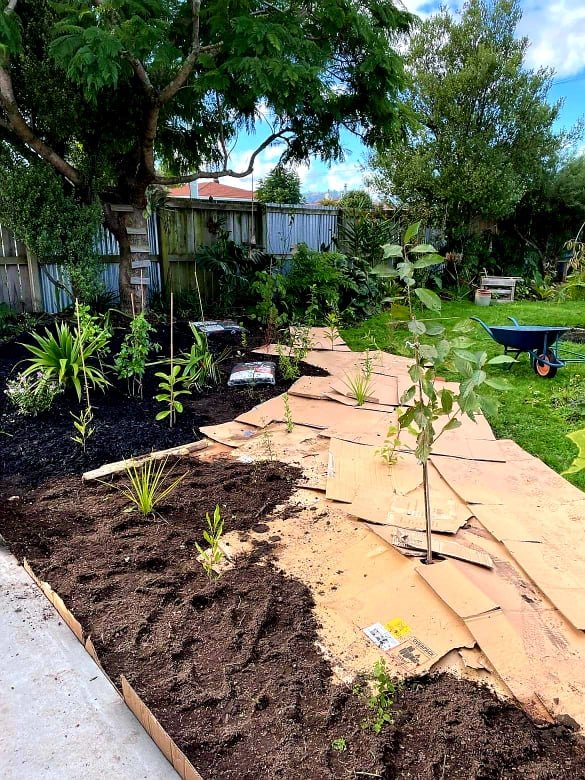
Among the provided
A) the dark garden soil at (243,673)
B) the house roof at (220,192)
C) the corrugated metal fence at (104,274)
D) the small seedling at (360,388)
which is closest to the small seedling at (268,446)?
the dark garden soil at (243,673)

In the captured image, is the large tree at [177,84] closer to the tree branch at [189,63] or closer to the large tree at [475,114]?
the tree branch at [189,63]

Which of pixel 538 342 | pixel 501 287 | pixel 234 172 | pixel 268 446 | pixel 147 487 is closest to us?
pixel 147 487

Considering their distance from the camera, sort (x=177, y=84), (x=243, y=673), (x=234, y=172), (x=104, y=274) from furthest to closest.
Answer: (x=234, y=172) → (x=104, y=274) → (x=177, y=84) → (x=243, y=673)

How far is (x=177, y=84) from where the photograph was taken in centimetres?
495

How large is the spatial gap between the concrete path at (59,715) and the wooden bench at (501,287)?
31.5ft

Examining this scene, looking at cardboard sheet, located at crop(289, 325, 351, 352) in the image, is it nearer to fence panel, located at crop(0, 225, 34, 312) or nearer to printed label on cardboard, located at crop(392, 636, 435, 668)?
fence panel, located at crop(0, 225, 34, 312)

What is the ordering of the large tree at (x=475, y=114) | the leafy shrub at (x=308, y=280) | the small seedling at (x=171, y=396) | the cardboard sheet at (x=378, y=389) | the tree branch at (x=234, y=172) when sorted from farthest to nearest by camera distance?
1. the large tree at (x=475, y=114)
2. the leafy shrub at (x=308, y=280)
3. the tree branch at (x=234, y=172)
4. the cardboard sheet at (x=378, y=389)
5. the small seedling at (x=171, y=396)

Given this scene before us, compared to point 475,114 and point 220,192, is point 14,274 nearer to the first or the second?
point 475,114

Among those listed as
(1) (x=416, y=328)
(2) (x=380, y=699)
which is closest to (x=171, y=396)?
(1) (x=416, y=328)

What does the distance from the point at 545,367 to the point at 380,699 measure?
4062 mm

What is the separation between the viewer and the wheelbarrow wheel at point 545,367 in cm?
471

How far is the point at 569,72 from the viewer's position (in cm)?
995

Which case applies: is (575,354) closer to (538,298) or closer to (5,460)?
(5,460)

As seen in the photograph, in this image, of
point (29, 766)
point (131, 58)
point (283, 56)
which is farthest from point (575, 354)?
point (29, 766)
